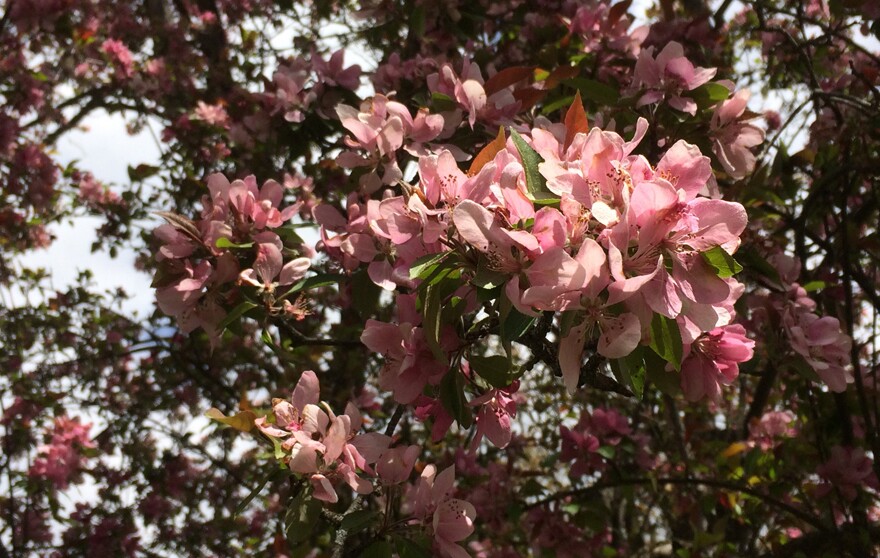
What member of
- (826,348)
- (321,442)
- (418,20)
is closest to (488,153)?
(321,442)

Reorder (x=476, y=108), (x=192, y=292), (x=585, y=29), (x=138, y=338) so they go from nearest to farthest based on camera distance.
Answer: (x=192, y=292) < (x=476, y=108) < (x=585, y=29) < (x=138, y=338)

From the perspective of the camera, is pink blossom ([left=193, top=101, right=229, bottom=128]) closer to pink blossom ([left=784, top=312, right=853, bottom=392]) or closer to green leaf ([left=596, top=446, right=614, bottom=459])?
green leaf ([left=596, top=446, right=614, bottom=459])

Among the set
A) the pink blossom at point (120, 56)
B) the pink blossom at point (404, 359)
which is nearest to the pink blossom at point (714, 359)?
the pink blossom at point (404, 359)

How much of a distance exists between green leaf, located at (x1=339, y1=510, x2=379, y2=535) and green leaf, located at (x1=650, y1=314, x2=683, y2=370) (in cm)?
58

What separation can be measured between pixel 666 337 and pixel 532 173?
276mm

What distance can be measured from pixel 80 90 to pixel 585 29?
134 inches

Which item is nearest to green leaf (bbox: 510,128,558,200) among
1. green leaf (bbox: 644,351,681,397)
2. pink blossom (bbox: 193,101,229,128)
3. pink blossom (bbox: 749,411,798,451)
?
green leaf (bbox: 644,351,681,397)

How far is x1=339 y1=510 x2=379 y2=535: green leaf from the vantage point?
1171 mm

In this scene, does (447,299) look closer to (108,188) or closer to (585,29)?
(585,29)

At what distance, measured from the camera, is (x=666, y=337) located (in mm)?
917

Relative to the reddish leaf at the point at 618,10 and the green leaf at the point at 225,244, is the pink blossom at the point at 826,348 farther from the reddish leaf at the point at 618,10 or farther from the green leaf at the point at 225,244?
the green leaf at the point at 225,244

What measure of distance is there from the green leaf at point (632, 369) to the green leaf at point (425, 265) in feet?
0.92

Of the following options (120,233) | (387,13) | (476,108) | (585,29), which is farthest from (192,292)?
(120,233)

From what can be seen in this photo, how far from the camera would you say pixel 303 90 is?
207 cm
